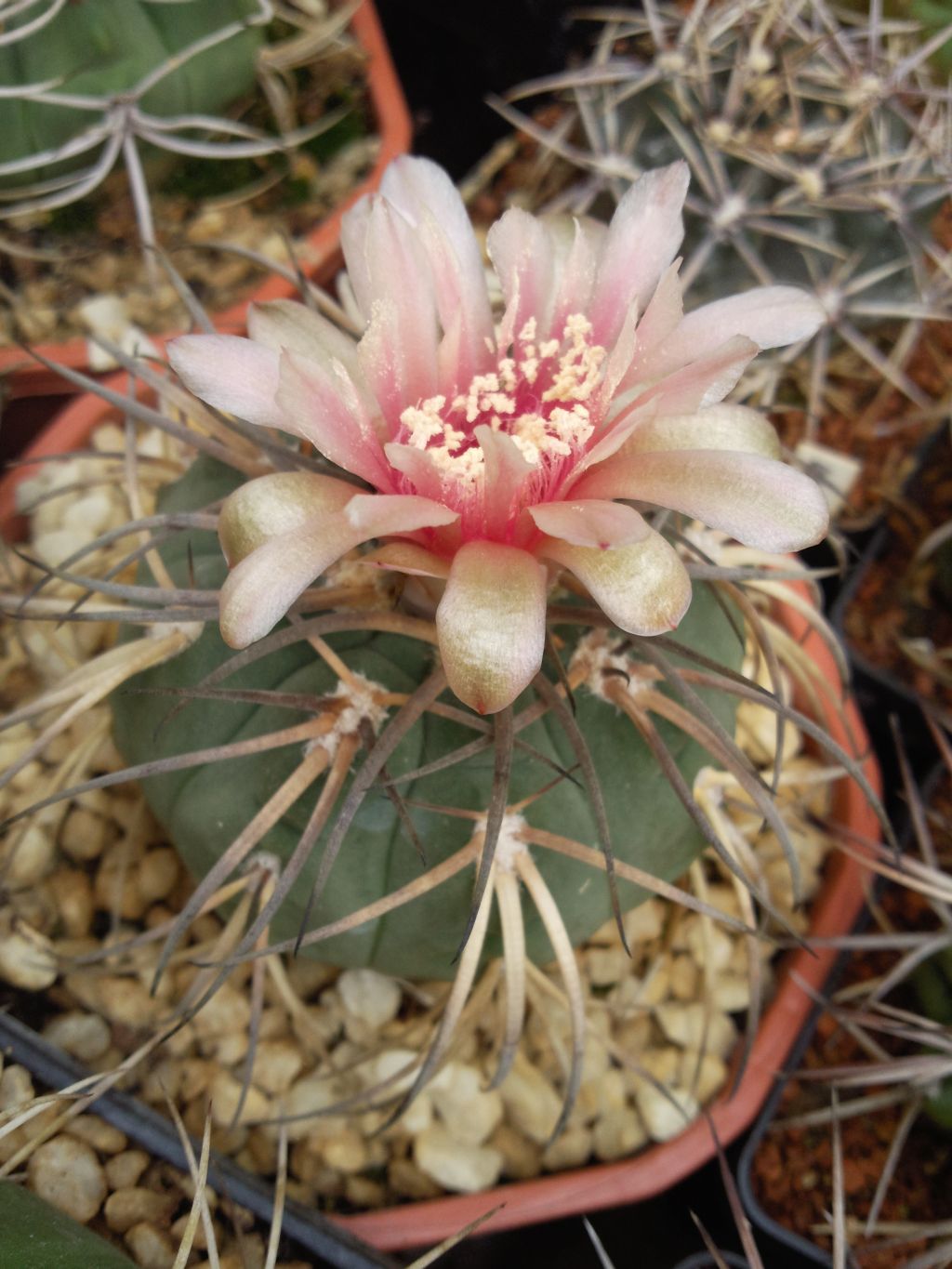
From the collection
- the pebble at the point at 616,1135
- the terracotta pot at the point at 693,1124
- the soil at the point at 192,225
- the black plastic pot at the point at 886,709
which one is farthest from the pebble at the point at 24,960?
the black plastic pot at the point at 886,709

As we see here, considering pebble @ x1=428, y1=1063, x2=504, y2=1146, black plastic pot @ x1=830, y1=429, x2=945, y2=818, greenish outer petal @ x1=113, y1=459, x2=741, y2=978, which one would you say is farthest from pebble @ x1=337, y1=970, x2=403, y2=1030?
black plastic pot @ x1=830, y1=429, x2=945, y2=818

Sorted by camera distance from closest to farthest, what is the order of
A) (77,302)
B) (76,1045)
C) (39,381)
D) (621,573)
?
(621,573) → (76,1045) → (39,381) → (77,302)

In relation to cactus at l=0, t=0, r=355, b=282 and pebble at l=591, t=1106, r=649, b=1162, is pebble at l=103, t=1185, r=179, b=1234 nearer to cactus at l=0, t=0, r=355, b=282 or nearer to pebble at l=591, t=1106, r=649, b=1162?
pebble at l=591, t=1106, r=649, b=1162

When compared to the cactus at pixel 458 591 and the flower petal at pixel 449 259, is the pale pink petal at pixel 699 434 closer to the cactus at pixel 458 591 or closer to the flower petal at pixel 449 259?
the cactus at pixel 458 591

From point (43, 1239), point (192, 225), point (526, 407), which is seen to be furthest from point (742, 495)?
point (192, 225)

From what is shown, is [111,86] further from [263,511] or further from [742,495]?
[742,495]

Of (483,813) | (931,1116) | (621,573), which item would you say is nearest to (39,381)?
(483,813)

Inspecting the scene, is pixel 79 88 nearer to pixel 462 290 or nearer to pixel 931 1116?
pixel 462 290

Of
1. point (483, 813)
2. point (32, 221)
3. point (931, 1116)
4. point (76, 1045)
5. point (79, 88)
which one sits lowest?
point (931, 1116)
